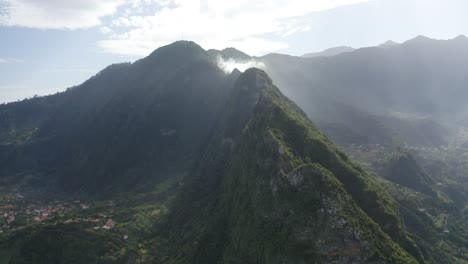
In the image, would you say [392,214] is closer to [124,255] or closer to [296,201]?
[296,201]

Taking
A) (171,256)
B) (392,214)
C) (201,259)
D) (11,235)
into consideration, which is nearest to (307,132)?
(392,214)

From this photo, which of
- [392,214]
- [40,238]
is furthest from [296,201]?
[40,238]

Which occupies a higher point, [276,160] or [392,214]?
[276,160]

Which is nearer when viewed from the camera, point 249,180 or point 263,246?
point 263,246

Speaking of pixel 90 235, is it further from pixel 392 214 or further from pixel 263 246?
pixel 392 214

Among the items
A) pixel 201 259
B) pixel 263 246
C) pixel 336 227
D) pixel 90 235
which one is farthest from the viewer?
pixel 90 235

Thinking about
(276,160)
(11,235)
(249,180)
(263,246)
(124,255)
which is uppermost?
(276,160)

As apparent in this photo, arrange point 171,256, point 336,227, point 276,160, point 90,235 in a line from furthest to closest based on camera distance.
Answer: point 90,235 < point 171,256 < point 276,160 < point 336,227
